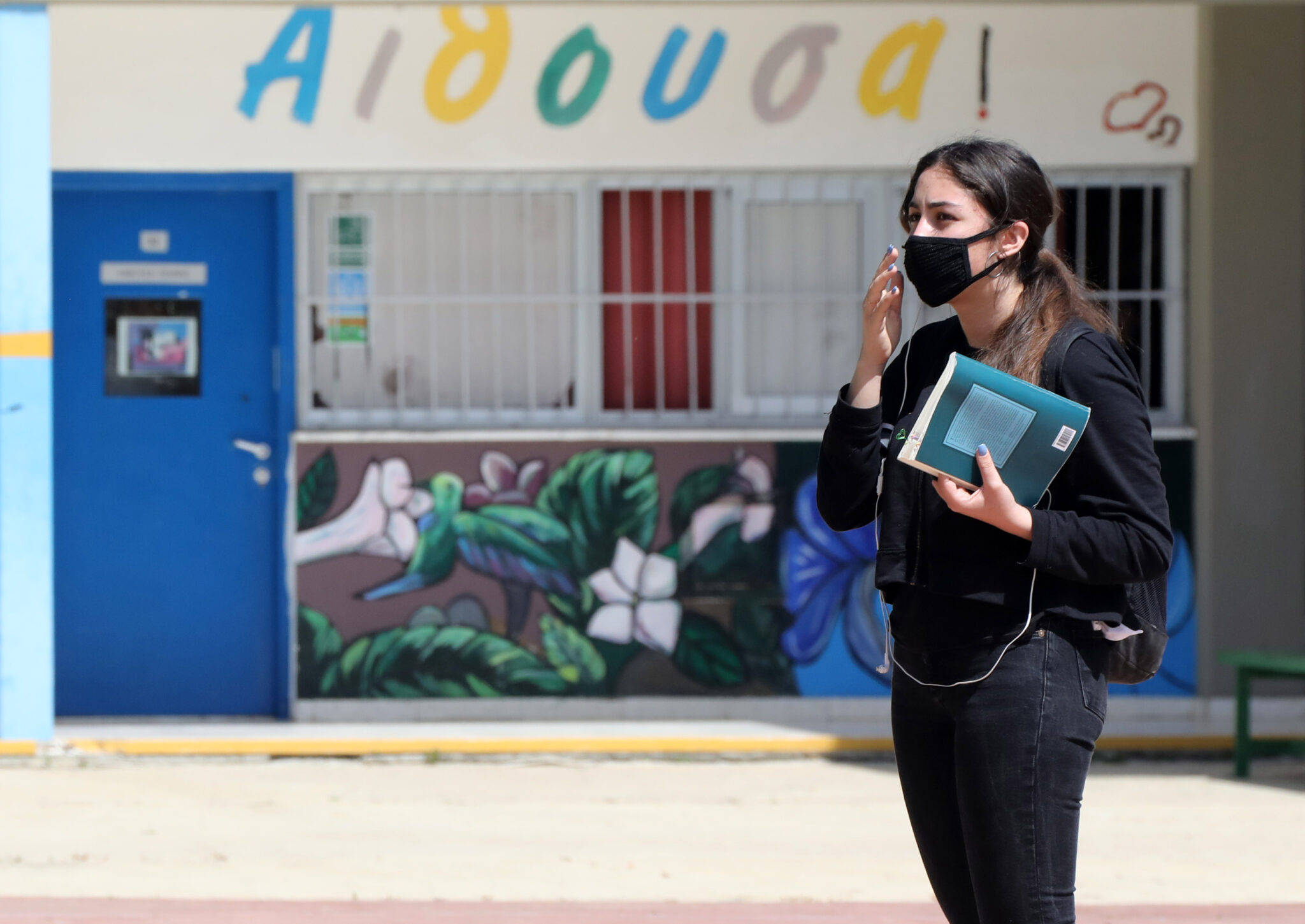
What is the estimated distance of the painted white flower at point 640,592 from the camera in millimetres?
7359

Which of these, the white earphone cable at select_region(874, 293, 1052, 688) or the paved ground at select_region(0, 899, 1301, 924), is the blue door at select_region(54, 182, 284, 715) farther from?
the white earphone cable at select_region(874, 293, 1052, 688)

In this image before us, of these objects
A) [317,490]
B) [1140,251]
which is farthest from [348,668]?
[1140,251]

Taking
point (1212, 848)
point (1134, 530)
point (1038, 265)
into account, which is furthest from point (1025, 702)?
point (1212, 848)

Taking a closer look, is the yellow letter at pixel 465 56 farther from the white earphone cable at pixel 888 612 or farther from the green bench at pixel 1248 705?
the white earphone cable at pixel 888 612

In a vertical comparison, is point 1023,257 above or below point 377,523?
above

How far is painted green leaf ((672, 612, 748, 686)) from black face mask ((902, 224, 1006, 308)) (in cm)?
510

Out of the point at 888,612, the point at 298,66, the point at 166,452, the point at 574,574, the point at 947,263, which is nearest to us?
the point at 947,263

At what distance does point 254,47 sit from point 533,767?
355 centimetres

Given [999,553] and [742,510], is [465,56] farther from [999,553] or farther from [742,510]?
[999,553]

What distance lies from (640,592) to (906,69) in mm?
2773

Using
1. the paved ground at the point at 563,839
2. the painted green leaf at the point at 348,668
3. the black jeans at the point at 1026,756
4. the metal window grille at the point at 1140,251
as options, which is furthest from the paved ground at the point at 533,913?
the metal window grille at the point at 1140,251

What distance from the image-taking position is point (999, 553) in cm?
228

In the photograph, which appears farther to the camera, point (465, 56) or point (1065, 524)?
point (465, 56)

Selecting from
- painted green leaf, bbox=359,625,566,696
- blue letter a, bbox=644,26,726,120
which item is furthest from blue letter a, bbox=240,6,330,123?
painted green leaf, bbox=359,625,566,696
